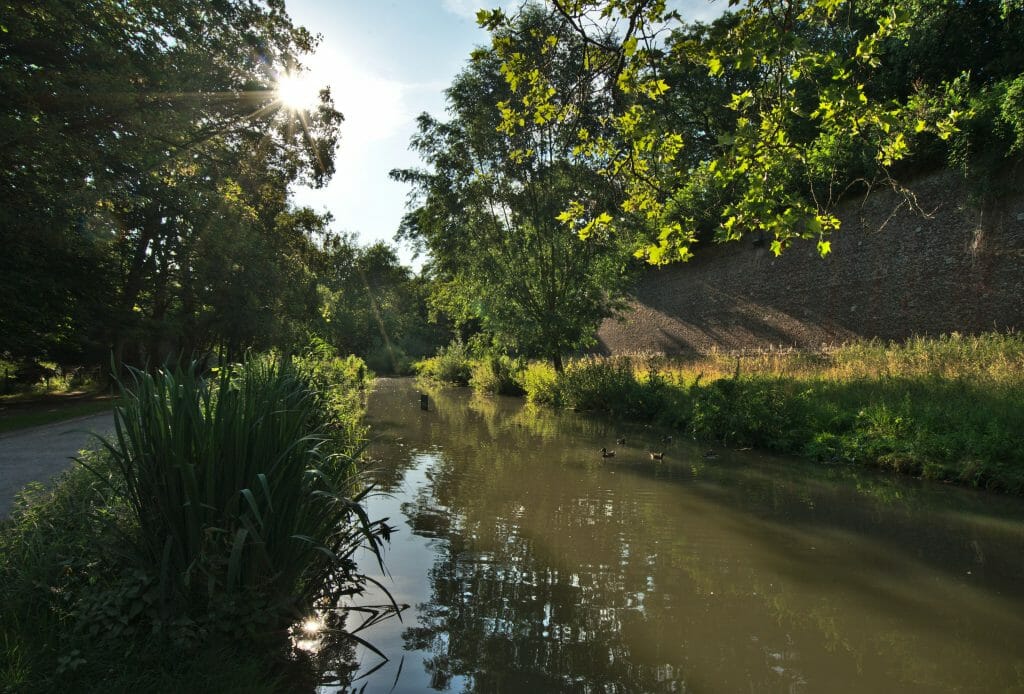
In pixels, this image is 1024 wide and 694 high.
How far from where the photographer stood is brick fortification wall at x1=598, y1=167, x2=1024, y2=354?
1284 centimetres

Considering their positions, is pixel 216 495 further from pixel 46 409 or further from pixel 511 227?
pixel 511 227

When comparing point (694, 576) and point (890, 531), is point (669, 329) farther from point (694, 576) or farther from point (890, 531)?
point (694, 576)

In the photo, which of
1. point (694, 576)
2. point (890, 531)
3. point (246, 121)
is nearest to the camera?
point (694, 576)

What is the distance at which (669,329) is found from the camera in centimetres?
2458

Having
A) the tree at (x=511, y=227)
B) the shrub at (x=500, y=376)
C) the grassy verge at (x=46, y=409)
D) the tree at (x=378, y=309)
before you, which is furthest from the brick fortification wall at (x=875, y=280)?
the tree at (x=378, y=309)

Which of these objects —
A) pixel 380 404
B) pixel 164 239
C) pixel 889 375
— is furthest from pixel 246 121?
pixel 889 375

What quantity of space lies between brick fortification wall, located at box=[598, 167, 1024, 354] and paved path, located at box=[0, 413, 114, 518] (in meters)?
11.8

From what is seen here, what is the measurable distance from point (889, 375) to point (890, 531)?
234 inches

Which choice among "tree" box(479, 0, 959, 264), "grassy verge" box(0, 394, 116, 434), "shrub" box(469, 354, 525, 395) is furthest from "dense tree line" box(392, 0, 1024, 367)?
"grassy verge" box(0, 394, 116, 434)

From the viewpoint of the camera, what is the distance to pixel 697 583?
467 cm

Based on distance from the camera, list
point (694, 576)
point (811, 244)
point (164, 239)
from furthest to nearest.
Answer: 1. point (164, 239)
2. point (811, 244)
3. point (694, 576)

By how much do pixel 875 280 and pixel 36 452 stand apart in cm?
1808

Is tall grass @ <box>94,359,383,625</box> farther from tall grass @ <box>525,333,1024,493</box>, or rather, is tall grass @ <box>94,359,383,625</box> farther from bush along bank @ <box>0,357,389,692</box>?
tall grass @ <box>525,333,1024,493</box>

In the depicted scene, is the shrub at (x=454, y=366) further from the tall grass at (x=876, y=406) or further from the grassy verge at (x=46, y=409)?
the grassy verge at (x=46, y=409)
